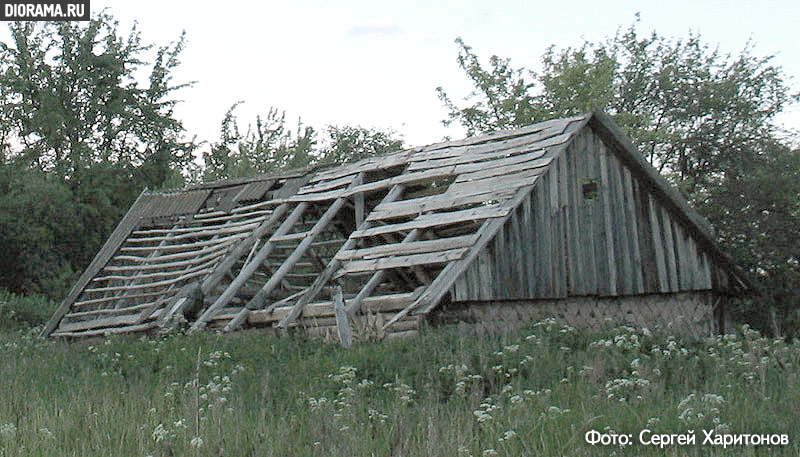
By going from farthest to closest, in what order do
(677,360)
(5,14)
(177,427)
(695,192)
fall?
1. (695,192)
2. (5,14)
3. (677,360)
4. (177,427)

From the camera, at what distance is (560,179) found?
1612 cm

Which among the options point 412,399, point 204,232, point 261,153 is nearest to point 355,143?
point 261,153

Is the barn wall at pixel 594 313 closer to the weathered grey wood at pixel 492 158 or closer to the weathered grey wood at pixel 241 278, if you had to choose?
the weathered grey wood at pixel 492 158

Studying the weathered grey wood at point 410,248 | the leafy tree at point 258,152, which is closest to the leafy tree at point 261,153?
the leafy tree at point 258,152

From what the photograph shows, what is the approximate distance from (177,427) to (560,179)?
10348 millimetres

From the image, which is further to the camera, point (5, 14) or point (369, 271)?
point (5, 14)

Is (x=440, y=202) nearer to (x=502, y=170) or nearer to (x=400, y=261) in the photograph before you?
(x=502, y=170)

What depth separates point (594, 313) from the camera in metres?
16.5

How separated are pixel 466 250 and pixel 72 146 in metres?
21.5

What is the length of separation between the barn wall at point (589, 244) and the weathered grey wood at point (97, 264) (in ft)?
32.7

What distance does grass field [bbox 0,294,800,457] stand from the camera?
6559 mm

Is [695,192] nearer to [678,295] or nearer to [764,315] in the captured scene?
[764,315]

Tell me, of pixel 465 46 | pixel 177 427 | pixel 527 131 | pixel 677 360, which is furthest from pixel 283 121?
pixel 177 427

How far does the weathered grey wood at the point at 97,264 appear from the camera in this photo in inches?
806
